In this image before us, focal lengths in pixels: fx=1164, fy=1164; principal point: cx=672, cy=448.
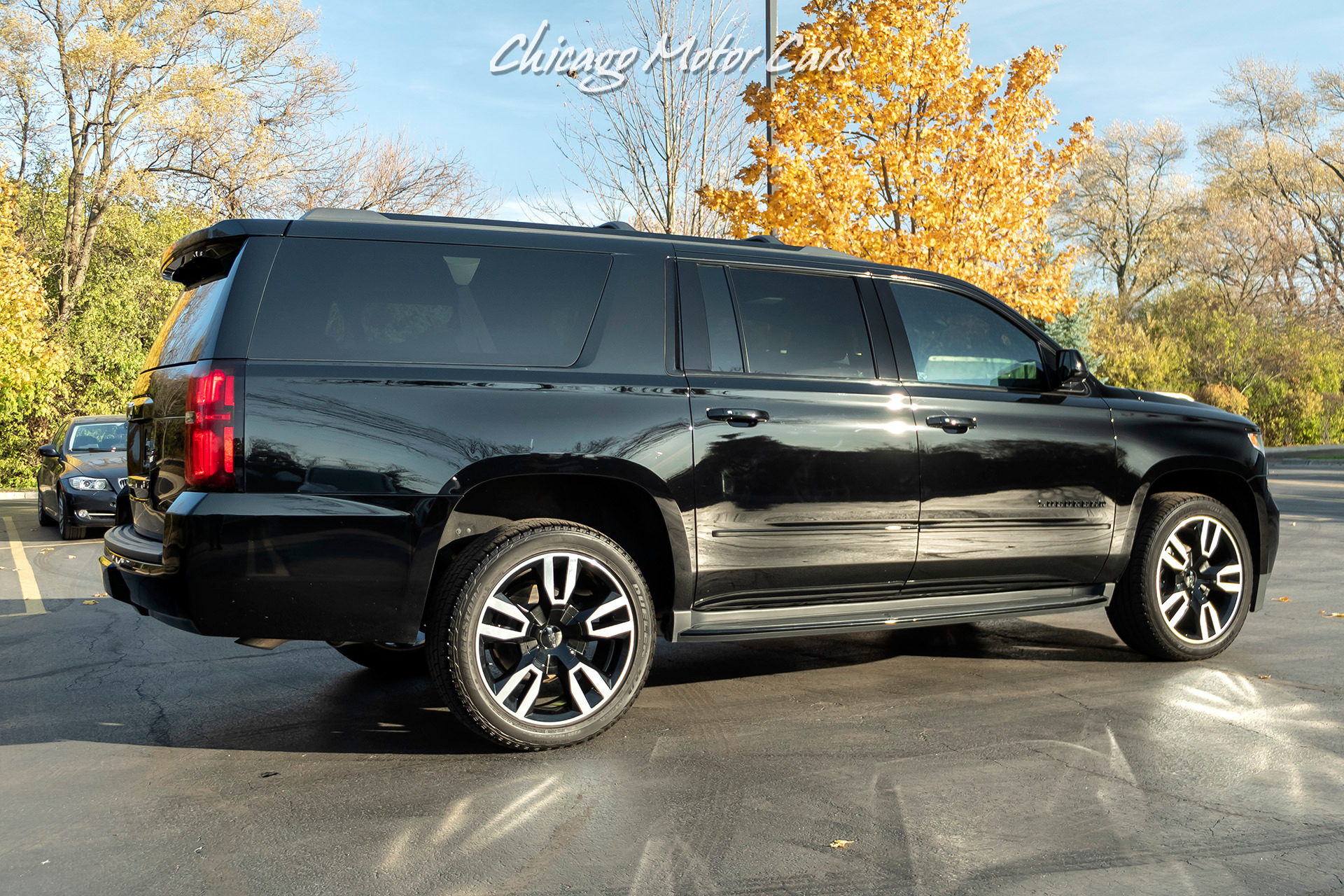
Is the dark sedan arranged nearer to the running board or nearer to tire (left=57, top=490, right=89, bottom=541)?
tire (left=57, top=490, right=89, bottom=541)

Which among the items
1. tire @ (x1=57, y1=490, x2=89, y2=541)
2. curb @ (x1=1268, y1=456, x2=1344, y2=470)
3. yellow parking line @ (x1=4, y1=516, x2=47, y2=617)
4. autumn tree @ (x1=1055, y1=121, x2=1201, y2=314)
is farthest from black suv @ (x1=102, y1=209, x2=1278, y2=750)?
autumn tree @ (x1=1055, y1=121, x2=1201, y2=314)

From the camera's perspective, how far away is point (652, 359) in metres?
4.64

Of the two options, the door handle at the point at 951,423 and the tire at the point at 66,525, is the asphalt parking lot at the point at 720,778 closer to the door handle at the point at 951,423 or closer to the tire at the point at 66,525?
the door handle at the point at 951,423

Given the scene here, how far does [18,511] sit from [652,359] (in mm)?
17167

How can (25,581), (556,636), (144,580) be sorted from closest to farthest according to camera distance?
(144,580) → (556,636) → (25,581)

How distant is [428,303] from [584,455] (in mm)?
821

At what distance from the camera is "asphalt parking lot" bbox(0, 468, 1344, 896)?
3.23m

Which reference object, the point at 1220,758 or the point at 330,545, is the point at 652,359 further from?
the point at 1220,758

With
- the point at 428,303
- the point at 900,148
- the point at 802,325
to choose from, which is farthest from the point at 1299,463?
the point at 428,303

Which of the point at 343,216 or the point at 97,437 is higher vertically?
the point at 343,216

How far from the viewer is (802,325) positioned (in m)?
5.05

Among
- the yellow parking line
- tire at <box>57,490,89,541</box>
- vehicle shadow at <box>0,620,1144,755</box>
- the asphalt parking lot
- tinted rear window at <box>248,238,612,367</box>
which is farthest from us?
tire at <box>57,490,89,541</box>

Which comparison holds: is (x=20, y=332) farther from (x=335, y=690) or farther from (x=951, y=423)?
(x=951, y=423)

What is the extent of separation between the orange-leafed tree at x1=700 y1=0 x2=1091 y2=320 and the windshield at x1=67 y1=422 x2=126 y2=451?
8.35m
